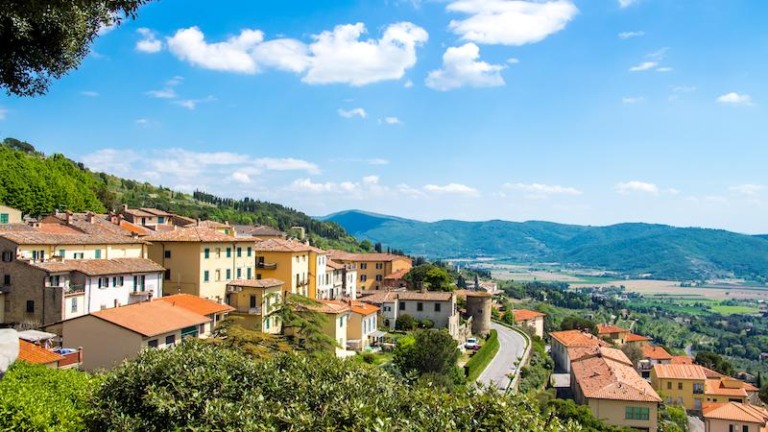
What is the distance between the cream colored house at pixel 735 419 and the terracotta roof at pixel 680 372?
16293 millimetres

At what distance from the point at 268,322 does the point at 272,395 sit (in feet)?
102

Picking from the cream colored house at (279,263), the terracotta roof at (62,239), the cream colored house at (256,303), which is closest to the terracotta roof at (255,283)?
the cream colored house at (256,303)

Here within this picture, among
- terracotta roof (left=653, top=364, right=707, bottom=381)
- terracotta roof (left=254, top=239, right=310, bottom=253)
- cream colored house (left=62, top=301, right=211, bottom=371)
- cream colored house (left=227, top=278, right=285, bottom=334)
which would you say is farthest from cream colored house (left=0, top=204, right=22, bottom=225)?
terracotta roof (left=653, top=364, right=707, bottom=381)

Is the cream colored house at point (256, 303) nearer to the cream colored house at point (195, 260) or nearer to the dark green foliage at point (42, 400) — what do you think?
the cream colored house at point (195, 260)

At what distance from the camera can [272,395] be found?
17234 millimetres

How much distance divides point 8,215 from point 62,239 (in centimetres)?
2515

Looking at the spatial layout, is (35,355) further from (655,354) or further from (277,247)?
(655,354)

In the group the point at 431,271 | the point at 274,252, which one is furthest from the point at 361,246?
the point at 274,252

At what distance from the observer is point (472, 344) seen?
6931 centimetres

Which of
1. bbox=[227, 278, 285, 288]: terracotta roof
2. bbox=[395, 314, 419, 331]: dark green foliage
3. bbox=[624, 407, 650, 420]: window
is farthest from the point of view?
bbox=[395, 314, 419, 331]: dark green foliage

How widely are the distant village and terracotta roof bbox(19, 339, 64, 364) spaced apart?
0.21ft

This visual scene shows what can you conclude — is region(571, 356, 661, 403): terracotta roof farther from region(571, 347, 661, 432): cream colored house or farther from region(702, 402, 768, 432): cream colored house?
region(702, 402, 768, 432): cream colored house

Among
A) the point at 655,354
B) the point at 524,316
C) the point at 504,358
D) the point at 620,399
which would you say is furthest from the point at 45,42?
the point at 655,354

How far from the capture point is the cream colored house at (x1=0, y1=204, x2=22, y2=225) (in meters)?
61.1
